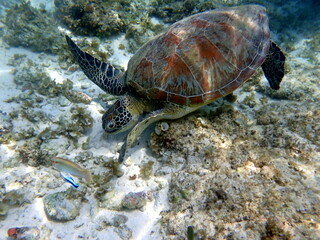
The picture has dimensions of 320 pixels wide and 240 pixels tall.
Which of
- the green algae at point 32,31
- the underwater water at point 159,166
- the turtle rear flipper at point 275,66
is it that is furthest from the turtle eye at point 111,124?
the green algae at point 32,31

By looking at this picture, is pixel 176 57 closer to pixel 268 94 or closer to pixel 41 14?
pixel 268 94

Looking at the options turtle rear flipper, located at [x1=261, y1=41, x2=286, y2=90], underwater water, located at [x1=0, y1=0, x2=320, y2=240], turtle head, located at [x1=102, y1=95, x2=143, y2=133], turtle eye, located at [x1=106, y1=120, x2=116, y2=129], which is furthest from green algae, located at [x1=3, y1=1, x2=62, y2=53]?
turtle rear flipper, located at [x1=261, y1=41, x2=286, y2=90]

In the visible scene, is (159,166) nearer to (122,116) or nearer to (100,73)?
(122,116)

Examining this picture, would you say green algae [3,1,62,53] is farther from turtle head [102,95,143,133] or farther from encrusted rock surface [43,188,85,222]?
encrusted rock surface [43,188,85,222]

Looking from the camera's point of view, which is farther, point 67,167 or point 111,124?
point 111,124

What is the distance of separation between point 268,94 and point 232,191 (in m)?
2.92

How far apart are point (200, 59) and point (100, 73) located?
6.88ft

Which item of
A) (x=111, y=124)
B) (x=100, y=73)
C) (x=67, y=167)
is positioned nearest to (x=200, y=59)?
(x=111, y=124)

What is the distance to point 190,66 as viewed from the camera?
2.84m

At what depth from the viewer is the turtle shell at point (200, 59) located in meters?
2.86

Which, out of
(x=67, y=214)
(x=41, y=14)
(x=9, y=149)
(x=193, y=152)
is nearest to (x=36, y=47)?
(x=41, y=14)

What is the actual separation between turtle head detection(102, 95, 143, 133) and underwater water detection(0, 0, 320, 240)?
1.04 feet

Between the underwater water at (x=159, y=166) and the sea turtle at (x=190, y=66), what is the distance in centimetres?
34

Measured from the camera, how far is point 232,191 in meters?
2.04
